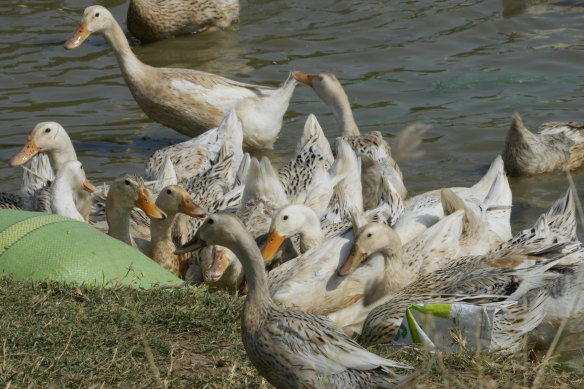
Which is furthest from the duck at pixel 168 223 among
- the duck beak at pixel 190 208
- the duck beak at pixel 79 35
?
the duck beak at pixel 79 35

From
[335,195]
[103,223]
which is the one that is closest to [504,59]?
[335,195]

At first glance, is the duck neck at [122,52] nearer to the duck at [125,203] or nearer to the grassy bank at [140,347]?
the duck at [125,203]

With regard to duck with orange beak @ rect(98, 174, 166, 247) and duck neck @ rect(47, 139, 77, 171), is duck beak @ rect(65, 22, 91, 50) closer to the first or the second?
duck neck @ rect(47, 139, 77, 171)

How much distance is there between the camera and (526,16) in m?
14.4

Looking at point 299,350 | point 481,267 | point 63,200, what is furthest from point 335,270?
point 299,350

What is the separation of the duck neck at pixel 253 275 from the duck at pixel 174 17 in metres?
10.3

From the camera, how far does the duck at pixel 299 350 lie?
3.89 metres

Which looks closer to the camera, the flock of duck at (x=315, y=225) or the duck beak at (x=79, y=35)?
the flock of duck at (x=315, y=225)

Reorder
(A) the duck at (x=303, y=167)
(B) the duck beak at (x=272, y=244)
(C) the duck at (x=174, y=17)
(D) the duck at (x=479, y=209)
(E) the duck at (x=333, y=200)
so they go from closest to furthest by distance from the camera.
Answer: (B) the duck beak at (x=272, y=244)
(E) the duck at (x=333, y=200)
(D) the duck at (x=479, y=209)
(A) the duck at (x=303, y=167)
(C) the duck at (x=174, y=17)

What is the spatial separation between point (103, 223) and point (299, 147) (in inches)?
85.0

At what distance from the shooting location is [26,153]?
8.70 metres

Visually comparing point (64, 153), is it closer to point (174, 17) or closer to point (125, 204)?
point (125, 204)

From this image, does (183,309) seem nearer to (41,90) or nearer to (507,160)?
(507,160)

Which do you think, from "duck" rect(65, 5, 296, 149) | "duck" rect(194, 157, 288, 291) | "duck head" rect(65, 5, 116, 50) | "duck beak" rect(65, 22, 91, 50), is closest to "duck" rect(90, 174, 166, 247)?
"duck" rect(194, 157, 288, 291)
